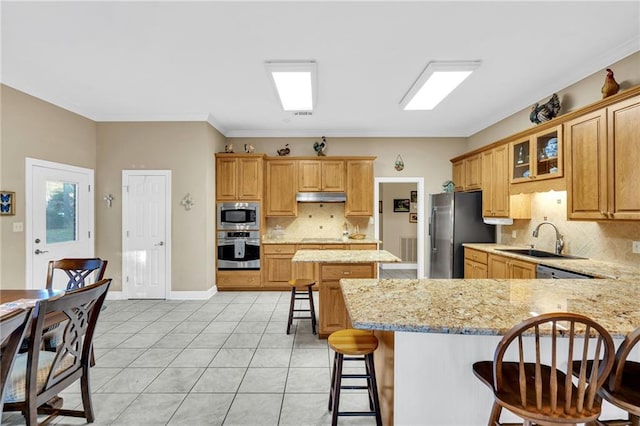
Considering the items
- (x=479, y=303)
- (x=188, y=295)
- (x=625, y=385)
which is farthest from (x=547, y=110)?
(x=188, y=295)

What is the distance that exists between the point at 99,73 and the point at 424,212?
17.3ft

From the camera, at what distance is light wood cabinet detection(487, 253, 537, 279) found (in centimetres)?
321

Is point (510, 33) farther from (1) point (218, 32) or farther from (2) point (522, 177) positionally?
(1) point (218, 32)

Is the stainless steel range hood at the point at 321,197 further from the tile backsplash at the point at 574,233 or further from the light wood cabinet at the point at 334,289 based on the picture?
the tile backsplash at the point at 574,233

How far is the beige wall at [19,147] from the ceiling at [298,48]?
0.17 meters

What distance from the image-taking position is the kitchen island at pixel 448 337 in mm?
1325

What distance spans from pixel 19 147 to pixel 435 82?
186 inches

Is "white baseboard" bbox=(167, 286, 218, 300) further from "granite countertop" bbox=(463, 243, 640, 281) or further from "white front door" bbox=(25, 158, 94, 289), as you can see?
"granite countertop" bbox=(463, 243, 640, 281)

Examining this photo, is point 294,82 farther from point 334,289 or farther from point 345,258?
point 334,289

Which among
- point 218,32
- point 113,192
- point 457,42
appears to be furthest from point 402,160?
point 113,192

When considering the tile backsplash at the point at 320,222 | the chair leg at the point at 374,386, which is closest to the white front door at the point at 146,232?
the tile backsplash at the point at 320,222

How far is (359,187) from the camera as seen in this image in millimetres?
5441

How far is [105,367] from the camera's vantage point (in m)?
2.68

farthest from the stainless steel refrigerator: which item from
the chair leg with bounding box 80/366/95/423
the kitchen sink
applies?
the chair leg with bounding box 80/366/95/423
